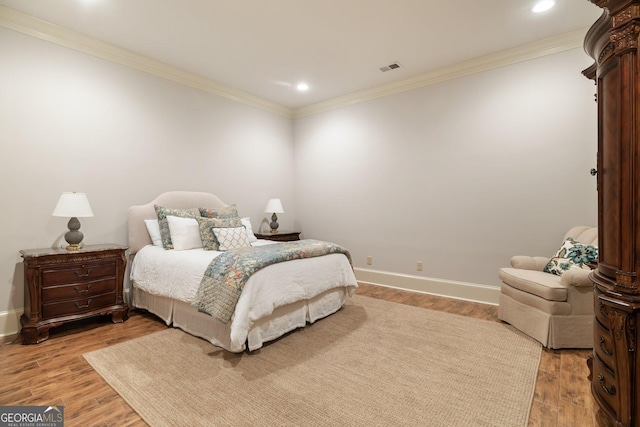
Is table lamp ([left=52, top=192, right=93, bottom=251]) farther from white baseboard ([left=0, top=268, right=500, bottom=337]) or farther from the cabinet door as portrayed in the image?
the cabinet door

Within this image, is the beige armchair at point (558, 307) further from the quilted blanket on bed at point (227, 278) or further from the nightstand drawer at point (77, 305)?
the nightstand drawer at point (77, 305)

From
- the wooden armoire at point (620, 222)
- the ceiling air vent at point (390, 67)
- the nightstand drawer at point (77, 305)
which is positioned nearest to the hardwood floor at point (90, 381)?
the nightstand drawer at point (77, 305)

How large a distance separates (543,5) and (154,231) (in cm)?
449

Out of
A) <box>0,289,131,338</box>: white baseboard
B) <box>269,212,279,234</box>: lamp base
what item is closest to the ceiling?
<box>269,212,279,234</box>: lamp base

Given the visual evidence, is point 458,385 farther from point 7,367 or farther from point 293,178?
point 293,178

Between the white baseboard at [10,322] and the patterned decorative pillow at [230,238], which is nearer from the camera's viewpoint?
the white baseboard at [10,322]

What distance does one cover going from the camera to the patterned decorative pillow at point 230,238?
11.0 feet

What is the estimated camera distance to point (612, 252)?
4.88 ft

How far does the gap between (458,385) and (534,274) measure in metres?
1.50

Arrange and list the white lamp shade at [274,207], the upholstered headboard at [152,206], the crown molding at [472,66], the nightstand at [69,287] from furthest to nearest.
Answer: the white lamp shade at [274,207], the upholstered headboard at [152,206], the crown molding at [472,66], the nightstand at [69,287]

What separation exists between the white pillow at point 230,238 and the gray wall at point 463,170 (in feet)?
6.69

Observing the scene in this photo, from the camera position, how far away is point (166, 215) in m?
3.52

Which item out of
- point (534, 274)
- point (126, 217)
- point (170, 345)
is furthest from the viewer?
point (126, 217)

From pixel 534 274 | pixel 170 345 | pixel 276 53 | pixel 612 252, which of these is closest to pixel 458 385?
pixel 612 252
